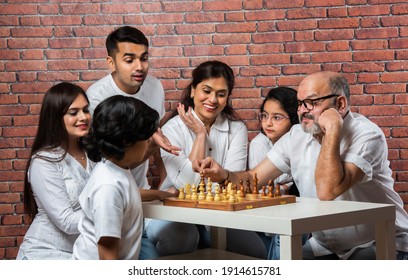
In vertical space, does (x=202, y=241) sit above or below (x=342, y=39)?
below

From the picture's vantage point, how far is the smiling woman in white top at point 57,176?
325cm

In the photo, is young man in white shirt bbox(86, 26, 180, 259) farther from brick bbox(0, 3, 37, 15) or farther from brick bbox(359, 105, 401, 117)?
brick bbox(359, 105, 401, 117)

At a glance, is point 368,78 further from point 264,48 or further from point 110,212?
point 110,212

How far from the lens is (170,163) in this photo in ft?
12.9

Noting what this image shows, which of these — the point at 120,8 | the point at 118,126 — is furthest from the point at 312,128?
the point at 120,8

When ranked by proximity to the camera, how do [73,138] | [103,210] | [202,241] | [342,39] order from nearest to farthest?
[103,210]
[73,138]
[202,241]
[342,39]

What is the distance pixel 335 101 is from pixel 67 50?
2403 millimetres

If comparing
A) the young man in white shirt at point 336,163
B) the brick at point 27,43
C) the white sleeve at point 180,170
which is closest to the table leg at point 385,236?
the young man in white shirt at point 336,163

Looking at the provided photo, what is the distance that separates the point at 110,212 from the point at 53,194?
79 centimetres

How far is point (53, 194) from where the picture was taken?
3.25m

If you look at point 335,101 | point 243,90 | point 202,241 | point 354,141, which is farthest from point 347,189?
point 243,90

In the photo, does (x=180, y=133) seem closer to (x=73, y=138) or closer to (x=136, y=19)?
(x=73, y=138)

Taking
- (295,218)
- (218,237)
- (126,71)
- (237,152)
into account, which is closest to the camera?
(295,218)

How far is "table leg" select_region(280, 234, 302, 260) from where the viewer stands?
2477 mm
